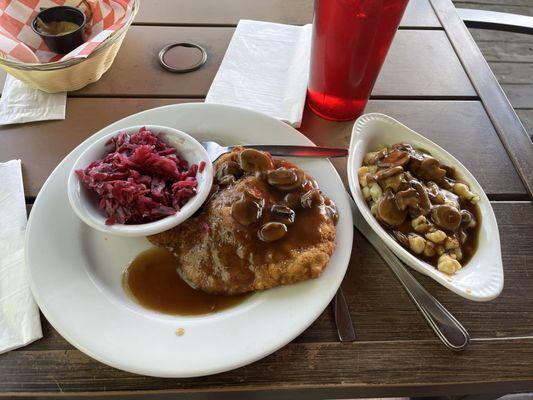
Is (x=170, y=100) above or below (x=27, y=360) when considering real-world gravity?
above

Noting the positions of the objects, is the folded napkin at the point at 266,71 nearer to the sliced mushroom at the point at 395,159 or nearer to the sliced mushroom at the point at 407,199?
the sliced mushroom at the point at 395,159

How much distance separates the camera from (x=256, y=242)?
4.04 feet

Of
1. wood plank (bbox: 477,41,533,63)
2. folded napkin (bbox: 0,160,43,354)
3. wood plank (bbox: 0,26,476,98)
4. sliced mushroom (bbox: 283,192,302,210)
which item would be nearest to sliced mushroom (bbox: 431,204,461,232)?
sliced mushroom (bbox: 283,192,302,210)

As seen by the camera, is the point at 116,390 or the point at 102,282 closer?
the point at 116,390

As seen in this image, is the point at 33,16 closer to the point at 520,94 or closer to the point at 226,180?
the point at 226,180

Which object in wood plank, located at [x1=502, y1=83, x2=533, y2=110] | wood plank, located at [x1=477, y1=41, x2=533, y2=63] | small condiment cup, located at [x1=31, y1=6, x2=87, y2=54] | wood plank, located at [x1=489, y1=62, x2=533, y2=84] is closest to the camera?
small condiment cup, located at [x1=31, y1=6, x2=87, y2=54]

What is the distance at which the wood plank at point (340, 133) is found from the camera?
5.08 ft

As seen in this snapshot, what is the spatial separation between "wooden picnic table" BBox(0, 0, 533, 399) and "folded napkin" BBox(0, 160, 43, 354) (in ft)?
0.12

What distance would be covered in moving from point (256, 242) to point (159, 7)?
1601 millimetres

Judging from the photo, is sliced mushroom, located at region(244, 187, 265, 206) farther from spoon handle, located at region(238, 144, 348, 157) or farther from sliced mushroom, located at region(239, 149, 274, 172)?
spoon handle, located at region(238, 144, 348, 157)

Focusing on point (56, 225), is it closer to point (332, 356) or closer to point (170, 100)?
point (170, 100)

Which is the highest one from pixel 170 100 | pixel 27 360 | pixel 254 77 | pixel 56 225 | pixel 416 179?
pixel 416 179

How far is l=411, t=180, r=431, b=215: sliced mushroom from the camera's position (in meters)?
1.22

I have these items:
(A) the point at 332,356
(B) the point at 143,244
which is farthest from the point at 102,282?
(A) the point at 332,356
